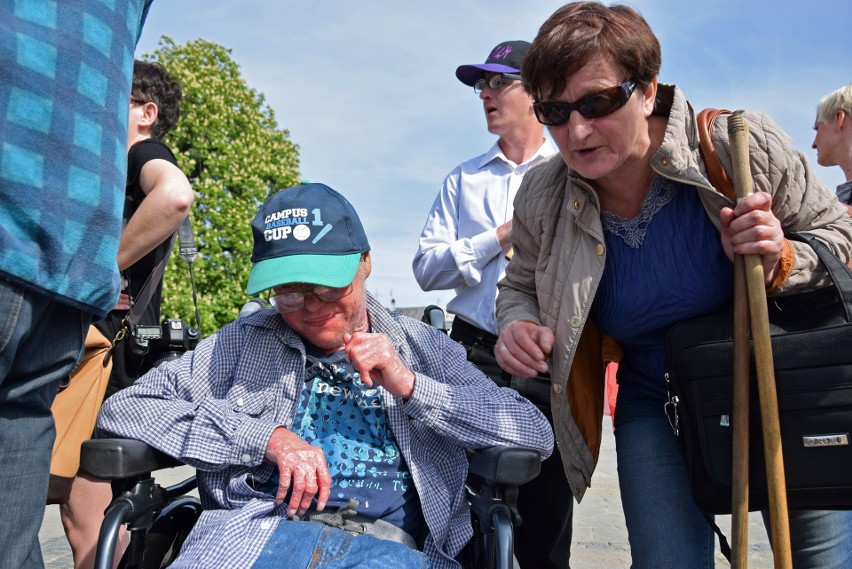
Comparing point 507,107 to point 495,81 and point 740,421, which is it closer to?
point 495,81

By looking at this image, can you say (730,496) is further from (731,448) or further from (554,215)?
(554,215)

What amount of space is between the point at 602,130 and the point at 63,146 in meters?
1.24

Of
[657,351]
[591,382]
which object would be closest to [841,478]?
[657,351]

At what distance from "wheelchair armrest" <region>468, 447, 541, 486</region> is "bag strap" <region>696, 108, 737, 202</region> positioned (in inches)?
32.3

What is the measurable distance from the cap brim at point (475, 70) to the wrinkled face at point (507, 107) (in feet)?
0.14

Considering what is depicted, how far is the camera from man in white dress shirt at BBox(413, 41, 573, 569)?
315 centimetres

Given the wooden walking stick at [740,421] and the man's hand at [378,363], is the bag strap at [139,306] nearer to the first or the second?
the man's hand at [378,363]

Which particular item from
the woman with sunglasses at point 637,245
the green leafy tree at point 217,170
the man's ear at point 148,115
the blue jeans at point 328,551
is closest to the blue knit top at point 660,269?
the woman with sunglasses at point 637,245

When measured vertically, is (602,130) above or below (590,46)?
below

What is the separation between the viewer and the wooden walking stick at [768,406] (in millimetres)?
1806

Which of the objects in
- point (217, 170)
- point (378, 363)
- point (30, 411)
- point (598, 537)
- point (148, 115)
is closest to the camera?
point (30, 411)

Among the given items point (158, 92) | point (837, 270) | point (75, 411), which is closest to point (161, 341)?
point (75, 411)

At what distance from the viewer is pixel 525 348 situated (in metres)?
2.14

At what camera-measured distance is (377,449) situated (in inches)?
85.9
